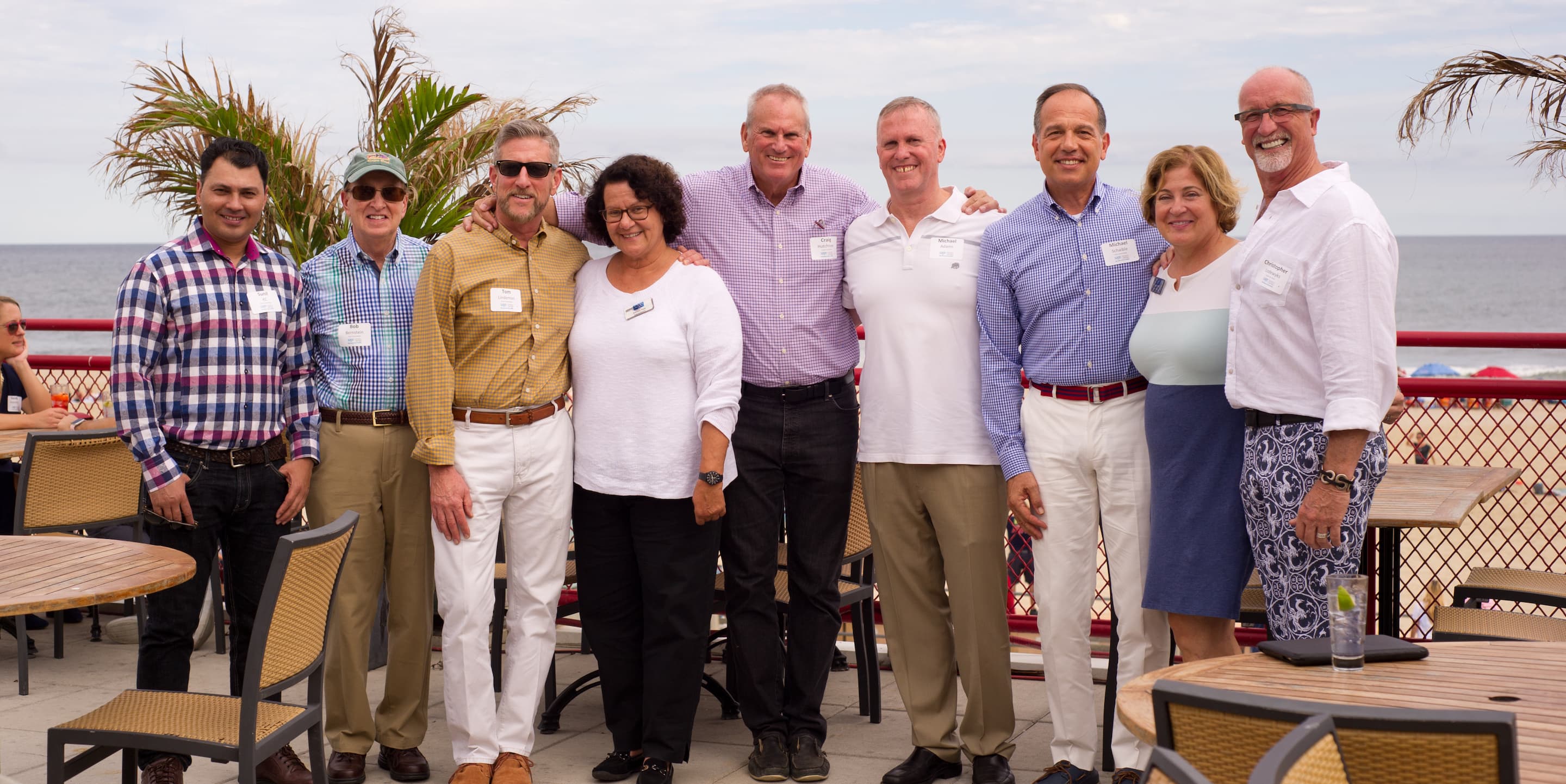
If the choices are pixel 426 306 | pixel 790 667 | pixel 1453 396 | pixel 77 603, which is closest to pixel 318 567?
pixel 77 603

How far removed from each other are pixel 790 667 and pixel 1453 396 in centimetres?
266

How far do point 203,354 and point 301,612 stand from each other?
43.8 inches

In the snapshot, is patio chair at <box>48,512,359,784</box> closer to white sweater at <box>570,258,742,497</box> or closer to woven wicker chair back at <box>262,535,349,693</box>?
woven wicker chair back at <box>262,535,349,693</box>

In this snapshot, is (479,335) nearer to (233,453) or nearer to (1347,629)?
(233,453)

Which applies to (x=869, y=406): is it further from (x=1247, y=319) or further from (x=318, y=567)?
(x=318, y=567)

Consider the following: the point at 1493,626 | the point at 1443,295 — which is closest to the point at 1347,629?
the point at 1493,626

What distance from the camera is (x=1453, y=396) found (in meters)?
4.88

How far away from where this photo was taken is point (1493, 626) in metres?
4.02

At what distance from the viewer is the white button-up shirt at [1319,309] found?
3.08 meters

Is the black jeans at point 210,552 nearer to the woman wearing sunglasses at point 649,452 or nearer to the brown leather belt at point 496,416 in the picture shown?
the brown leather belt at point 496,416

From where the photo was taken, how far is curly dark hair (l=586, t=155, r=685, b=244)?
13.0 feet

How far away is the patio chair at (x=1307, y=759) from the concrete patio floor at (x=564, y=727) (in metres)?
2.59

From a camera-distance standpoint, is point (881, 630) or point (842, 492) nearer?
point (842, 492)

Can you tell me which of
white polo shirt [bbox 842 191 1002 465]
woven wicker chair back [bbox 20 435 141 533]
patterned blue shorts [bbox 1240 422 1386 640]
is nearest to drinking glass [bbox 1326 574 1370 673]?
patterned blue shorts [bbox 1240 422 1386 640]
